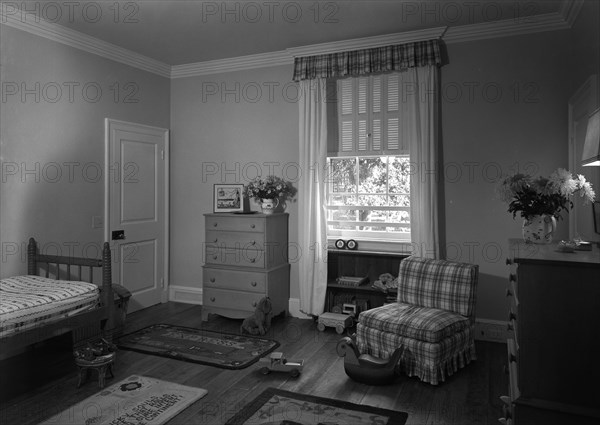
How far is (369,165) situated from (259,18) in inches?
75.4

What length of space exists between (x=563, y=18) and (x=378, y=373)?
347cm

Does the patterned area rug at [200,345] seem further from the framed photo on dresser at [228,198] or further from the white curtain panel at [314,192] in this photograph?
the framed photo on dresser at [228,198]

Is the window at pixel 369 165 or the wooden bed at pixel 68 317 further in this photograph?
the window at pixel 369 165

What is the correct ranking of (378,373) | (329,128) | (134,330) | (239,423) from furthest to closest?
(329,128), (134,330), (378,373), (239,423)

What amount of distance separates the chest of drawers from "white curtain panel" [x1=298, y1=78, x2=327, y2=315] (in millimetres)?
298

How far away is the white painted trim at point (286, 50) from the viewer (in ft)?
13.7

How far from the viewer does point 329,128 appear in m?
5.18

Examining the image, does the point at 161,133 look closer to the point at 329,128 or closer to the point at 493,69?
the point at 329,128

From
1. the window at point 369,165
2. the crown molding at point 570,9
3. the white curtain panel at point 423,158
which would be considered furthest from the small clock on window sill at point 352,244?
the crown molding at point 570,9

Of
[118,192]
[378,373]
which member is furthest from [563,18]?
[118,192]

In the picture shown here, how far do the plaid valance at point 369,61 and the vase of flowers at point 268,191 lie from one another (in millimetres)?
1178

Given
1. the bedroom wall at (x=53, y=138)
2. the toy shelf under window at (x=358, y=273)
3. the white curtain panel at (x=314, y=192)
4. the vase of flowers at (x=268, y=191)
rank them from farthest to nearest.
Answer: the vase of flowers at (x=268, y=191) < the white curtain panel at (x=314, y=192) < the toy shelf under window at (x=358, y=273) < the bedroom wall at (x=53, y=138)

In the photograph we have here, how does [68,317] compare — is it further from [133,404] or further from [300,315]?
[300,315]

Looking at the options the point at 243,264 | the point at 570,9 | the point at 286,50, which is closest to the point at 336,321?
the point at 243,264
